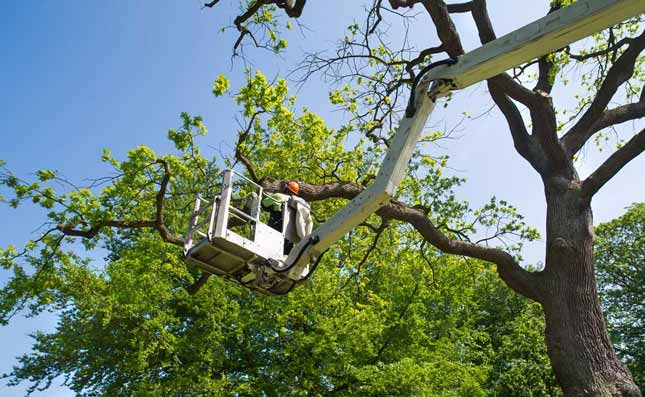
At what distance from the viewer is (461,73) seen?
696 centimetres

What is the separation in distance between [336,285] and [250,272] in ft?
38.6

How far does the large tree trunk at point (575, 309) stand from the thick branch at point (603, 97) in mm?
982

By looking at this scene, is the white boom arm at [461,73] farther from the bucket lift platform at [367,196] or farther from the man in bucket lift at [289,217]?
the man in bucket lift at [289,217]

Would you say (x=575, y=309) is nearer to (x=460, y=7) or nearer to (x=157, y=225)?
(x=460, y=7)

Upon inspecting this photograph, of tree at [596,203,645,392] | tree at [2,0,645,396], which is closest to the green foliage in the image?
tree at [2,0,645,396]

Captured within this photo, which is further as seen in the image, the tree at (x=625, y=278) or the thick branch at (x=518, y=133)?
the tree at (x=625, y=278)

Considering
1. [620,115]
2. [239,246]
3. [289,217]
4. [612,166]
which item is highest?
[620,115]

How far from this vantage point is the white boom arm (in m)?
6.07

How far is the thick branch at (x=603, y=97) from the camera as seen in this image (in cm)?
945

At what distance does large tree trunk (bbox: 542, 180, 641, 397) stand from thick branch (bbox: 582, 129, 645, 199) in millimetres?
178

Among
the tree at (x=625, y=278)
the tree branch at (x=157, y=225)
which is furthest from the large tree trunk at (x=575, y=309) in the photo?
the tree at (x=625, y=278)

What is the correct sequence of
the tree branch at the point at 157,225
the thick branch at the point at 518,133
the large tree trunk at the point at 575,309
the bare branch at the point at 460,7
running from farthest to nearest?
1. the bare branch at the point at 460,7
2. the thick branch at the point at 518,133
3. the tree branch at the point at 157,225
4. the large tree trunk at the point at 575,309

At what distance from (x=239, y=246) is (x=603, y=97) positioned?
6686mm

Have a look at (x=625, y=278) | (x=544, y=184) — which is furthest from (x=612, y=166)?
(x=625, y=278)
